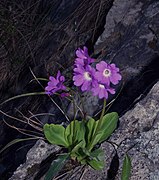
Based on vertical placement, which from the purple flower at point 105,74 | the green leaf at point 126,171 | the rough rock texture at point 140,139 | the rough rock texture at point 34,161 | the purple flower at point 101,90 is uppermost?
the purple flower at point 105,74

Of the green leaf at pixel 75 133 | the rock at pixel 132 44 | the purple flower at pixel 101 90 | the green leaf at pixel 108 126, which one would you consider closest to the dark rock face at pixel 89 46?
the rock at pixel 132 44

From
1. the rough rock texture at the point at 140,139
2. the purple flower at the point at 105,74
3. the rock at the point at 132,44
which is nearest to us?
the purple flower at the point at 105,74

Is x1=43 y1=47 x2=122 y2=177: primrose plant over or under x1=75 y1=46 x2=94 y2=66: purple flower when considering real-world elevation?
under

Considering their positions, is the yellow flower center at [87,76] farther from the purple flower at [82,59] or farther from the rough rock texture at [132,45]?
the rough rock texture at [132,45]

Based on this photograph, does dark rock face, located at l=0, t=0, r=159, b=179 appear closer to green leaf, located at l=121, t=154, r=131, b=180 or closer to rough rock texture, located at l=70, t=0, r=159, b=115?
rough rock texture, located at l=70, t=0, r=159, b=115

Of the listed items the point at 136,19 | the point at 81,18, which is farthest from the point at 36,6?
the point at 136,19

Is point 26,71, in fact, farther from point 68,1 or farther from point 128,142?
point 128,142

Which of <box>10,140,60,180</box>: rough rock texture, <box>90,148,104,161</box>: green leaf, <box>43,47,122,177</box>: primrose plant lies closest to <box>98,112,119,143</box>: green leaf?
<box>43,47,122,177</box>: primrose plant
